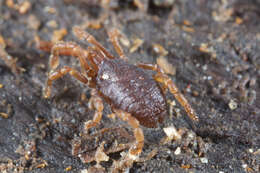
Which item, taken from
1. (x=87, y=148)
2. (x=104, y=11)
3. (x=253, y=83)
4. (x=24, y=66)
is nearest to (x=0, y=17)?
(x=24, y=66)

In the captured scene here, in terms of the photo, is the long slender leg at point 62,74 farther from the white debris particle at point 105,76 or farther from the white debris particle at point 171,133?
the white debris particle at point 171,133

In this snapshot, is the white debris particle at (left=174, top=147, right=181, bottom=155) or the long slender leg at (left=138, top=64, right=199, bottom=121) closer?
the white debris particle at (left=174, top=147, right=181, bottom=155)

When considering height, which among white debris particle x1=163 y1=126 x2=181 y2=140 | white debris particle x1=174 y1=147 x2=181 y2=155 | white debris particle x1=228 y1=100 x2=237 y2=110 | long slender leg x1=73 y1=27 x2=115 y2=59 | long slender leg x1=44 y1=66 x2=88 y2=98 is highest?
long slender leg x1=73 y1=27 x2=115 y2=59

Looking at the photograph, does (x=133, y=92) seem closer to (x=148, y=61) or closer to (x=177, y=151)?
(x=177, y=151)

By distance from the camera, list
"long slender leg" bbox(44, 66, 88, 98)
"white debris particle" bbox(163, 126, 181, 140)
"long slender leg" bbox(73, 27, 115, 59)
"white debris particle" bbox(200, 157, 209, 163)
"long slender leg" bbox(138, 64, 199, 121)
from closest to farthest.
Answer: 1. "white debris particle" bbox(200, 157, 209, 163)
2. "white debris particle" bbox(163, 126, 181, 140)
3. "long slender leg" bbox(138, 64, 199, 121)
4. "long slender leg" bbox(44, 66, 88, 98)
5. "long slender leg" bbox(73, 27, 115, 59)

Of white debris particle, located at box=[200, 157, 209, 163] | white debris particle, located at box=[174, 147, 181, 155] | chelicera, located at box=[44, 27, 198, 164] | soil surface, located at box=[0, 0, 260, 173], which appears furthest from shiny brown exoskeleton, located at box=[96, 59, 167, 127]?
white debris particle, located at box=[200, 157, 209, 163]

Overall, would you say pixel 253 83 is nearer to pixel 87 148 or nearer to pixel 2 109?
pixel 87 148

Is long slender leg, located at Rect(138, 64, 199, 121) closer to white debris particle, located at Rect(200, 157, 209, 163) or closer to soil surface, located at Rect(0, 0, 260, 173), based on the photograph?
soil surface, located at Rect(0, 0, 260, 173)
